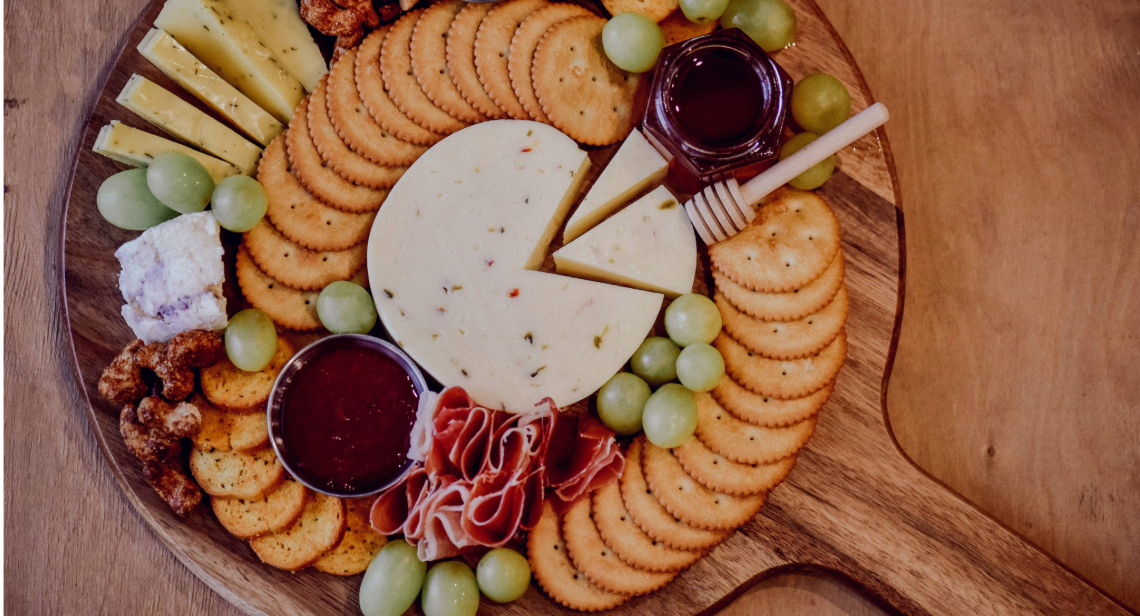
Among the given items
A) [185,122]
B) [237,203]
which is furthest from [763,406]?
[185,122]

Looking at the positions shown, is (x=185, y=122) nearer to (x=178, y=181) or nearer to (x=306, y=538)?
(x=178, y=181)

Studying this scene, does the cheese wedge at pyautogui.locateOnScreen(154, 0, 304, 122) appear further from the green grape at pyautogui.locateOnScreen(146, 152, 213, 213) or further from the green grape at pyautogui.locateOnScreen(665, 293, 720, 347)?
the green grape at pyautogui.locateOnScreen(665, 293, 720, 347)

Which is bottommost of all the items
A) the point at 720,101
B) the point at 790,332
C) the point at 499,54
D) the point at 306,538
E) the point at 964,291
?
the point at 964,291

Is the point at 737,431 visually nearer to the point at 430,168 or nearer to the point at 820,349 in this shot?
the point at 820,349

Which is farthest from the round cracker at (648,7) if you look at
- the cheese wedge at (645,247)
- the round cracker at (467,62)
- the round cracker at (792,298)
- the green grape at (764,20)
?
the round cracker at (792,298)

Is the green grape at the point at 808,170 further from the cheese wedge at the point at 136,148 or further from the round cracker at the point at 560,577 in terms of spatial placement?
the cheese wedge at the point at 136,148

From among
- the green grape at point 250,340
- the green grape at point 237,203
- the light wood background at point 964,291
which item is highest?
the green grape at point 237,203
